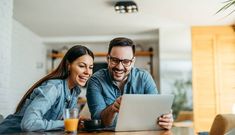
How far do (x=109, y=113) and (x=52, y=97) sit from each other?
319mm

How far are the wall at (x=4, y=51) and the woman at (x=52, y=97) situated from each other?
164 cm

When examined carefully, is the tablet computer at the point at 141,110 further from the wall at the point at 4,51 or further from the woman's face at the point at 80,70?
the wall at the point at 4,51

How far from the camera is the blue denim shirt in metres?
1.52

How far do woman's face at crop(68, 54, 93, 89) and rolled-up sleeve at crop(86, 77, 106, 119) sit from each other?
99mm

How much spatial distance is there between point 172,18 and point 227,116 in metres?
3.58

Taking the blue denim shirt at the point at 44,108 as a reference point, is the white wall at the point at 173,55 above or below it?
above

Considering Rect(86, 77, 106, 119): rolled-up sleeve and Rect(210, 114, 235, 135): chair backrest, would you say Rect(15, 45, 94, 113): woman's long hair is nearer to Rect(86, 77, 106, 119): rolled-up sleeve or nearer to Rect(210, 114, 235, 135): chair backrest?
Rect(86, 77, 106, 119): rolled-up sleeve

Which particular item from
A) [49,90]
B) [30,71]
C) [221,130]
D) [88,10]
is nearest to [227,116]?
[221,130]

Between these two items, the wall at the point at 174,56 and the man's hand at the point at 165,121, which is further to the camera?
the wall at the point at 174,56

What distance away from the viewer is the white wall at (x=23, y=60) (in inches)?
199

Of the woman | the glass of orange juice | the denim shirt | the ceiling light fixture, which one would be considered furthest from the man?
the ceiling light fixture

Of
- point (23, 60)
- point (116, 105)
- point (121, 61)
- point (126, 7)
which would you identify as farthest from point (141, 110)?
point (23, 60)

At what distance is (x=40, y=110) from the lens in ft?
5.09

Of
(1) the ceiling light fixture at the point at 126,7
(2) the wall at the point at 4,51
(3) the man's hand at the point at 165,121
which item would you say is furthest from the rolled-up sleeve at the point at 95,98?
(1) the ceiling light fixture at the point at 126,7
